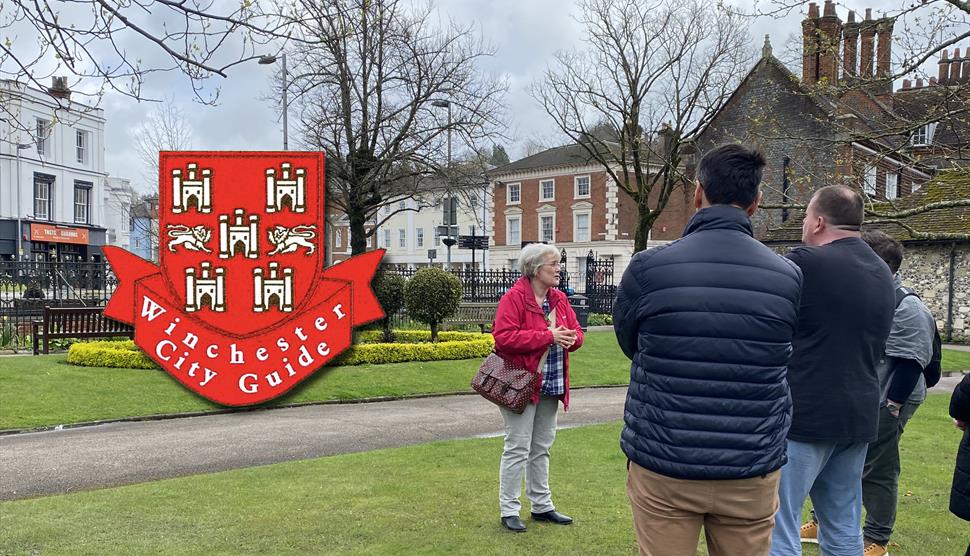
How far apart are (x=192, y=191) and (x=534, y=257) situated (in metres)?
4.16

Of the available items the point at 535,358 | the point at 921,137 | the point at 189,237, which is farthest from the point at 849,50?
the point at 189,237

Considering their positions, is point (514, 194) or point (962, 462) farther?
point (514, 194)

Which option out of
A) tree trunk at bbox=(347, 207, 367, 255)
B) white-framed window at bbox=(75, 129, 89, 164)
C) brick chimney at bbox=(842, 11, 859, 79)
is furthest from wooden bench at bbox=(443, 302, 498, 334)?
white-framed window at bbox=(75, 129, 89, 164)

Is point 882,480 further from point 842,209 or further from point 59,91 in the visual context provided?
point 59,91

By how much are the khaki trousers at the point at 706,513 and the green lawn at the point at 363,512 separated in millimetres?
1948

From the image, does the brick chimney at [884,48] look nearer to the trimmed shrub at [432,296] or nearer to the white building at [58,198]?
the trimmed shrub at [432,296]

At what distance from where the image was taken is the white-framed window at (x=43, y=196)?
37.7 meters

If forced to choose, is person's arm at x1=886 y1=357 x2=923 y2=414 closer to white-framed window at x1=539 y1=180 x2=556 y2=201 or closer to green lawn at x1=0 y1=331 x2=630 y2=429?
green lawn at x1=0 y1=331 x2=630 y2=429

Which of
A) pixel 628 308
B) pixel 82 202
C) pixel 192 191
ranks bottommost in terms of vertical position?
pixel 628 308

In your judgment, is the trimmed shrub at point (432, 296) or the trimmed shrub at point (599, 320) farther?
the trimmed shrub at point (599, 320)

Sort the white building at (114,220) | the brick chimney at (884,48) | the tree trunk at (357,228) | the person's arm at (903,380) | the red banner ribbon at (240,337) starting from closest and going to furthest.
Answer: the person's arm at (903,380) → the red banner ribbon at (240,337) → the brick chimney at (884,48) → the tree trunk at (357,228) → the white building at (114,220)

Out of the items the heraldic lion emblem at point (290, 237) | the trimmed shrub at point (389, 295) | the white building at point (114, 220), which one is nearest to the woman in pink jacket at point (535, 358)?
the heraldic lion emblem at point (290, 237)

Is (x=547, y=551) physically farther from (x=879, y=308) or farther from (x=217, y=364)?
(x=217, y=364)

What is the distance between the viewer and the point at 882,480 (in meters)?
4.66
